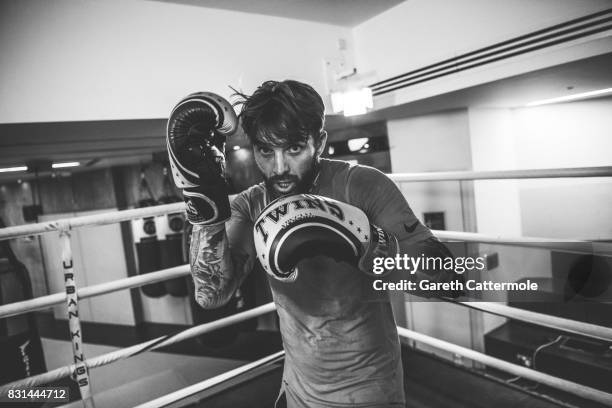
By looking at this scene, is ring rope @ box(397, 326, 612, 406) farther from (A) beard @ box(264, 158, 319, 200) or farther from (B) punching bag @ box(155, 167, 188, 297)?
(B) punching bag @ box(155, 167, 188, 297)

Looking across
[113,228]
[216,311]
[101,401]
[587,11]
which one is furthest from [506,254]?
[113,228]

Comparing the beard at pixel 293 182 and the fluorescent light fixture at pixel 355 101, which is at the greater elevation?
the fluorescent light fixture at pixel 355 101

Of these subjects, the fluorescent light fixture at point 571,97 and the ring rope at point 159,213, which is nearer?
the ring rope at point 159,213

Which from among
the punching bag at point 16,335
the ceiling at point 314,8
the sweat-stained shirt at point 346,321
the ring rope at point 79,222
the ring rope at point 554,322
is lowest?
the punching bag at point 16,335

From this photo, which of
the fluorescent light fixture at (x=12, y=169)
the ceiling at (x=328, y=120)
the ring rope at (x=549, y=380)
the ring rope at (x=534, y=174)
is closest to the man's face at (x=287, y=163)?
the ring rope at (x=534, y=174)

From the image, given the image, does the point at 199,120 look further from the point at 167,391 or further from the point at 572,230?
the point at 572,230

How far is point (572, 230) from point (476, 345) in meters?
1.77

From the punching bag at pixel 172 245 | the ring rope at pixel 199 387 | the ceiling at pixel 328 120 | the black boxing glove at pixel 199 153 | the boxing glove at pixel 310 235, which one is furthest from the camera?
the punching bag at pixel 172 245

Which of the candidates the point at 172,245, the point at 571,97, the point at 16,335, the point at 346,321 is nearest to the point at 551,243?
the point at 346,321

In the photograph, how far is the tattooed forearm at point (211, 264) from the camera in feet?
3.34

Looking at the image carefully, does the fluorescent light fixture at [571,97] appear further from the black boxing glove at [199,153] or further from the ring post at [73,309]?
the ring post at [73,309]

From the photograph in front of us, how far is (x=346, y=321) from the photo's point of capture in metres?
1.01

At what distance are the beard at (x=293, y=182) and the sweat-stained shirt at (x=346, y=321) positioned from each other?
0.04 meters

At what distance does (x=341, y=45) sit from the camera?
10.6 ft
